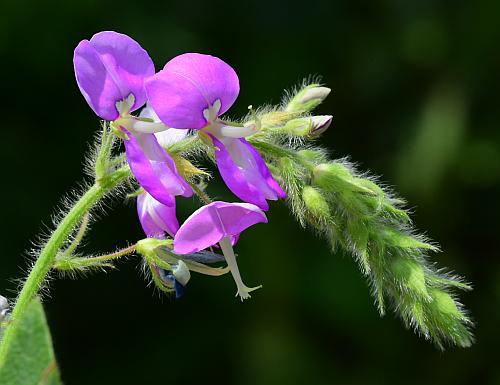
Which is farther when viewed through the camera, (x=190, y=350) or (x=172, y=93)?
(x=190, y=350)

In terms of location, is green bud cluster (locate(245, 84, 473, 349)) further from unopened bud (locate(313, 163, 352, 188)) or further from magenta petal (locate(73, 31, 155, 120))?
magenta petal (locate(73, 31, 155, 120))

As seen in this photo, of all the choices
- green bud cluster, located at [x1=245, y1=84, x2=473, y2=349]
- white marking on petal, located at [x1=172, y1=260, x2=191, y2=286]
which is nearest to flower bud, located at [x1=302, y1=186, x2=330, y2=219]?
green bud cluster, located at [x1=245, y1=84, x2=473, y2=349]

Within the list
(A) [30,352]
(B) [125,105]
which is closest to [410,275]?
(B) [125,105]

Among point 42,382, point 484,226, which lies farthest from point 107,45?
point 484,226

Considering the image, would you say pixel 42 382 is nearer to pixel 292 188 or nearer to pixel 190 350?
pixel 292 188

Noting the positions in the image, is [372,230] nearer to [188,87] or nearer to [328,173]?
[328,173]

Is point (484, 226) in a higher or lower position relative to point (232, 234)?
lower

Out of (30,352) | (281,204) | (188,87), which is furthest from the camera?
(281,204)

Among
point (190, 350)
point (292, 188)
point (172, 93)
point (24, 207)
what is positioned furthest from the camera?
point (190, 350)
